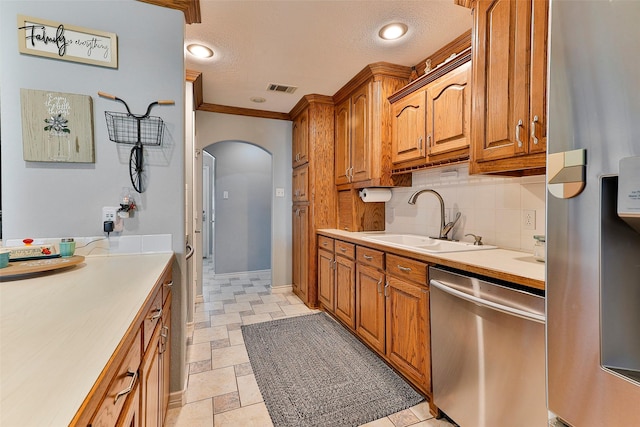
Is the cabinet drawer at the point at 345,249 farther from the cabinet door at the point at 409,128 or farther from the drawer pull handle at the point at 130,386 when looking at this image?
the drawer pull handle at the point at 130,386

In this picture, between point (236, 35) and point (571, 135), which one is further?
point (236, 35)

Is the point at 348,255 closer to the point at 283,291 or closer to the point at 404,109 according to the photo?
the point at 404,109

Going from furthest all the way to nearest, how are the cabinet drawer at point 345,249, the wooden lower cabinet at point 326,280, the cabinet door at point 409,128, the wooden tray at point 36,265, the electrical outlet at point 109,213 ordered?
the wooden lower cabinet at point 326,280 → the cabinet drawer at point 345,249 → the cabinet door at point 409,128 → the electrical outlet at point 109,213 → the wooden tray at point 36,265

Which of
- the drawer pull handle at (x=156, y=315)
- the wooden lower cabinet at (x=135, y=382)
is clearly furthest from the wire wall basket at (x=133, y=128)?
the drawer pull handle at (x=156, y=315)

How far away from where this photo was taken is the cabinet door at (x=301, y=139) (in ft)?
11.3

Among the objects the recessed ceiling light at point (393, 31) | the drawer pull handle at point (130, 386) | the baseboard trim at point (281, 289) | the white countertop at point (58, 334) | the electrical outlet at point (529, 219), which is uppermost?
the recessed ceiling light at point (393, 31)

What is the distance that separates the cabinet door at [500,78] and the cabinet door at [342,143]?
1.54 m

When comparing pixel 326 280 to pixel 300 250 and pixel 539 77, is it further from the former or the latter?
pixel 539 77

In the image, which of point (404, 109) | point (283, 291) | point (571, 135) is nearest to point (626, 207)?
point (571, 135)

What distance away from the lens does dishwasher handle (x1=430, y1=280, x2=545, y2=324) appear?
1.14 meters

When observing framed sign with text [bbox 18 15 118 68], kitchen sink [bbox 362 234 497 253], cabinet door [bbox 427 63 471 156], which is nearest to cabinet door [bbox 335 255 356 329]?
kitchen sink [bbox 362 234 497 253]

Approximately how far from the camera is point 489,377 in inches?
51.8

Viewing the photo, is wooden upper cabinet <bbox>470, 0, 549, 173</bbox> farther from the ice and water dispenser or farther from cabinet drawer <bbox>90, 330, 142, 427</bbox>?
cabinet drawer <bbox>90, 330, 142, 427</bbox>

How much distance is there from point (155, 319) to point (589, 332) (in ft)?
4.31
